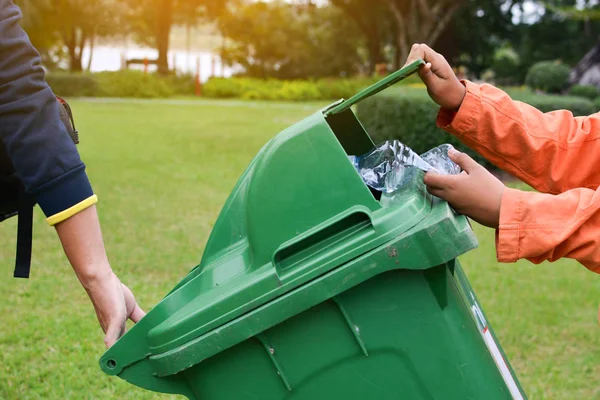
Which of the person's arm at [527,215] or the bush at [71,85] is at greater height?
the person's arm at [527,215]

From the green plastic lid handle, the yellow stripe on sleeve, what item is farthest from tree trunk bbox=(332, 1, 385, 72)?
the yellow stripe on sleeve

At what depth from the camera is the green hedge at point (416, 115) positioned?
8727mm

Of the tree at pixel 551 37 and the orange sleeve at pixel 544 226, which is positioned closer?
the orange sleeve at pixel 544 226

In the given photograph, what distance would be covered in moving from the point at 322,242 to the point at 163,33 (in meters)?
29.8

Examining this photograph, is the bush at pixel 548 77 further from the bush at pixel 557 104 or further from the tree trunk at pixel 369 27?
the tree trunk at pixel 369 27

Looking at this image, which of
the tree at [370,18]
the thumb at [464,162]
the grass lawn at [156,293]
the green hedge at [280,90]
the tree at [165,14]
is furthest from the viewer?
the tree at [370,18]

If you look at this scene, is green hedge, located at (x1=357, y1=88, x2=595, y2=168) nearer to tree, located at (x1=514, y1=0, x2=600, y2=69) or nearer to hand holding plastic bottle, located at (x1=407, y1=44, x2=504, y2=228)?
hand holding plastic bottle, located at (x1=407, y1=44, x2=504, y2=228)

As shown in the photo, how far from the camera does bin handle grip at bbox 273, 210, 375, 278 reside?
4.97 feet

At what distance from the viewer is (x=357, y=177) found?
5.10ft

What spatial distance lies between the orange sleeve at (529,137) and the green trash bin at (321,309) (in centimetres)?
57

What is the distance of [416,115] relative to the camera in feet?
29.2

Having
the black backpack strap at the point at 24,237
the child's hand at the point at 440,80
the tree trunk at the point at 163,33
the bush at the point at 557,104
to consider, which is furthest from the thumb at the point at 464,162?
the tree trunk at the point at 163,33

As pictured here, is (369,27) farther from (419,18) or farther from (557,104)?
(557,104)

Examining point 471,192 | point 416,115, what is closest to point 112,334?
point 471,192
